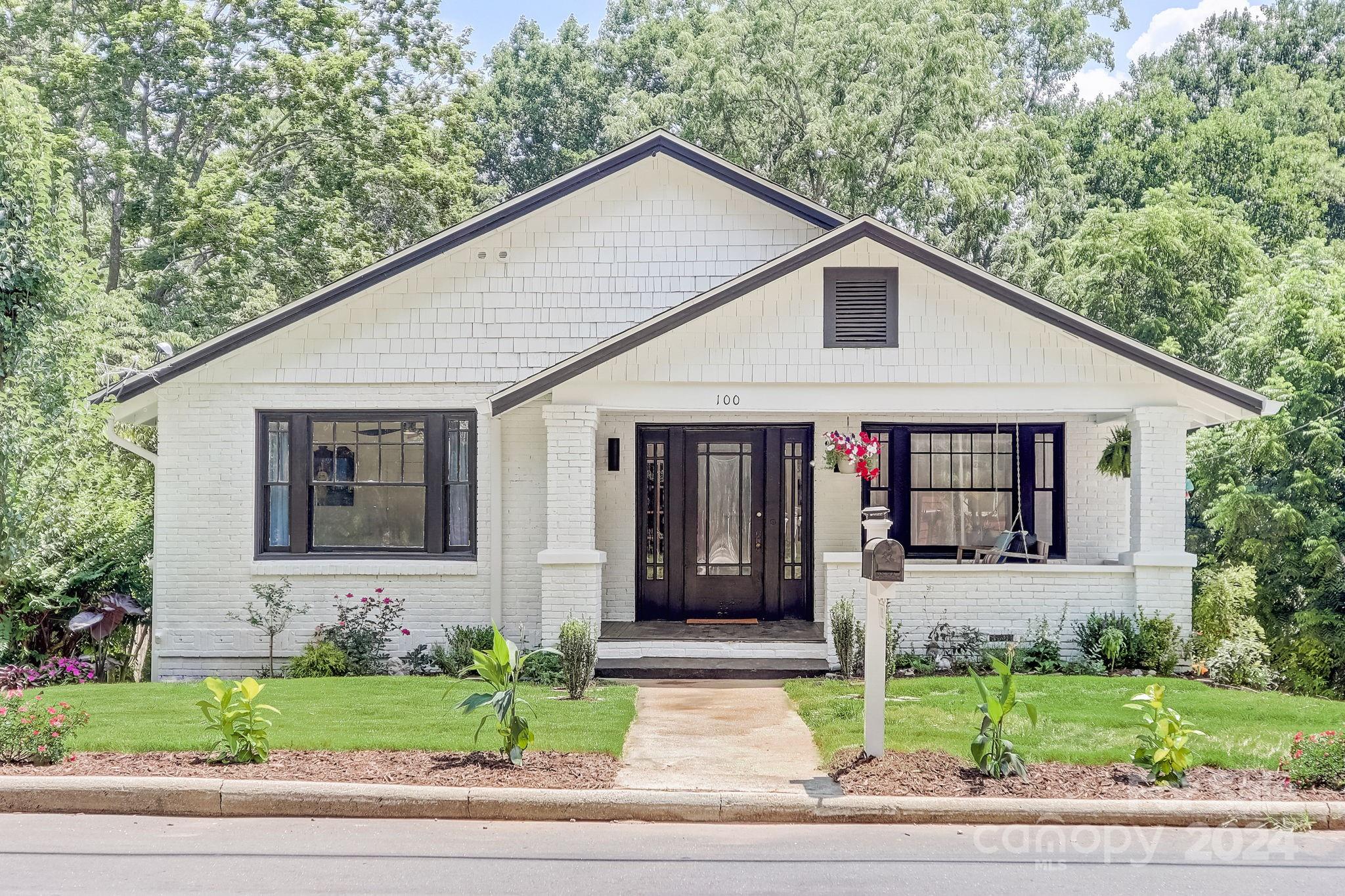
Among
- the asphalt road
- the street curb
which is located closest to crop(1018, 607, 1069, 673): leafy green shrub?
the street curb

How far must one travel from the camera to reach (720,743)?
9.45 meters

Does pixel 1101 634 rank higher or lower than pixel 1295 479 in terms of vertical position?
lower

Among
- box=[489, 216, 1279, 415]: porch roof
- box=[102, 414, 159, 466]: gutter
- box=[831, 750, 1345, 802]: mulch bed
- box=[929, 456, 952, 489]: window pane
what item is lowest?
box=[831, 750, 1345, 802]: mulch bed

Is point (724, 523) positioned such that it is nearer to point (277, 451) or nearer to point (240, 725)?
point (277, 451)

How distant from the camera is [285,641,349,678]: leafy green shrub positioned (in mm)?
13141

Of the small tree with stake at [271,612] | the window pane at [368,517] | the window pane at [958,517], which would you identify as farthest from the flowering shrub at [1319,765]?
the small tree with stake at [271,612]

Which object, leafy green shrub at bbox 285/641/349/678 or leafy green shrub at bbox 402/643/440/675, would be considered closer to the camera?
leafy green shrub at bbox 285/641/349/678

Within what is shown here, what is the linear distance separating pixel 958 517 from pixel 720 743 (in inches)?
263

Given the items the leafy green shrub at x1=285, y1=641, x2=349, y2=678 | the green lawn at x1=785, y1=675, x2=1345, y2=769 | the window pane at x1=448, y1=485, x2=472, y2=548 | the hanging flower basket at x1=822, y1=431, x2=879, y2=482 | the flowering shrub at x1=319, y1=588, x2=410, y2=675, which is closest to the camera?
the green lawn at x1=785, y1=675, x2=1345, y2=769

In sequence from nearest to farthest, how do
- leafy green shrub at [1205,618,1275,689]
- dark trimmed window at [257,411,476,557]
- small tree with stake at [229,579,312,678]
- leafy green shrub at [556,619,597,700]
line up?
leafy green shrub at [556,619,597,700] → leafy green shrub at [1205,618,1275,689] → small tree with stake at [229,579,312,678] → dark trimmed window at [257,411,476,557]

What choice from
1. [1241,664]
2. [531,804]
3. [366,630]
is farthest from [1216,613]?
[366,630]

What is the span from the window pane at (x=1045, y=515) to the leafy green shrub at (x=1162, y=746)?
695 centimetres

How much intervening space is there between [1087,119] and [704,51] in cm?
1162

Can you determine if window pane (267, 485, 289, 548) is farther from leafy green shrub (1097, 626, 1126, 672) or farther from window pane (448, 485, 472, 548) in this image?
leafy green shrub (1097, 626, 1126, 672)
